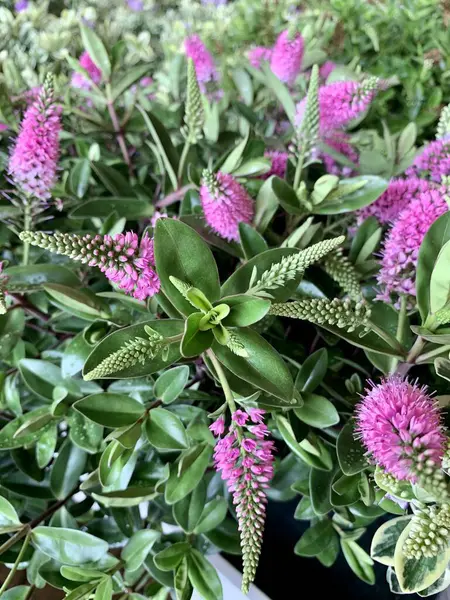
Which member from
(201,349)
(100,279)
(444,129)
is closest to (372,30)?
(444,129)

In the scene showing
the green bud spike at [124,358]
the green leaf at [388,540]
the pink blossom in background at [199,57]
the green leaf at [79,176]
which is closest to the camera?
the green bud spike at [124,358]

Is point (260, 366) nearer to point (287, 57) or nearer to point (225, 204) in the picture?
point (225, 204)

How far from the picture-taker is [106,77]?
623mm

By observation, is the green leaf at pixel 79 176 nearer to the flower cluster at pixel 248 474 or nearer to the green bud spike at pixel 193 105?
the green bud spike at pixel 193 105

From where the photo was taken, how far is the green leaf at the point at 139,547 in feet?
1.53

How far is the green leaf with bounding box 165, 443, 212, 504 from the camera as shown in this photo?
1.40 ft

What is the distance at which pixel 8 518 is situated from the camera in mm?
434

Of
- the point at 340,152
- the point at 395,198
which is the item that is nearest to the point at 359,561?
the point at 395,198

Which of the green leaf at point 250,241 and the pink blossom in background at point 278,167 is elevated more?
the pink blossom in background at point 278,167

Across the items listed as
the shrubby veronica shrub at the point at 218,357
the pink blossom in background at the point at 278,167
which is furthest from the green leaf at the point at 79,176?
the pink blossom in background at the point at 278,167

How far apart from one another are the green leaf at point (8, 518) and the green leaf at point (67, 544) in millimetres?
19

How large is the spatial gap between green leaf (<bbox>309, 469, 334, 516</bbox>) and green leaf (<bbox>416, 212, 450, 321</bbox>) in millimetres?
165

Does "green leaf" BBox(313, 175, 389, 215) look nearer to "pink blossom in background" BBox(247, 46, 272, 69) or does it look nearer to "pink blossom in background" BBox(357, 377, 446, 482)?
"pink blossom in background" BBox(357, 377, 446, 482)

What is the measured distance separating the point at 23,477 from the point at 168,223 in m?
0.33
